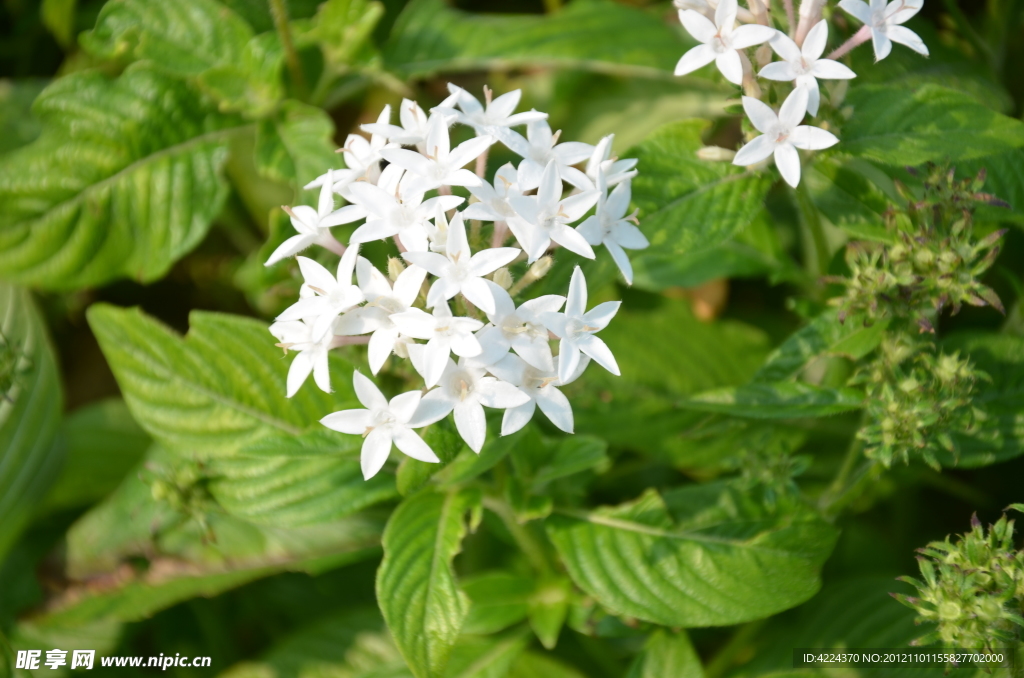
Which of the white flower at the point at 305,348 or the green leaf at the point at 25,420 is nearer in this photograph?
the white flower at the point at 305,348

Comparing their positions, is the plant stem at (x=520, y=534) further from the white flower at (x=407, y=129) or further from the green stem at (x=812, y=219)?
the green stem at (x=812, y=219)

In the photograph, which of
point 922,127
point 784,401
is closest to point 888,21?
point 922,127

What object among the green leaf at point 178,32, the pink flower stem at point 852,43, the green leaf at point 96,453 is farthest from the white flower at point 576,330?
the green leaf at point 96,453

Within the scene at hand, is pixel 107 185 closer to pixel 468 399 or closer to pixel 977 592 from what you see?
pixel 468 399

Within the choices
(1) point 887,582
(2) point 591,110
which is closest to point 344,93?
(2) point 591,110

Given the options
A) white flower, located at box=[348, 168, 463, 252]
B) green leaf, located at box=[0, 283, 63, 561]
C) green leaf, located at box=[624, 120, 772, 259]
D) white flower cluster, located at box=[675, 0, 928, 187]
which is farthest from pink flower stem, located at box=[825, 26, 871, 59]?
green leaf, located at box=[0, 283, 63, 561]

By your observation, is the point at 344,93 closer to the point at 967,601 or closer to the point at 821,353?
the point at 821,353

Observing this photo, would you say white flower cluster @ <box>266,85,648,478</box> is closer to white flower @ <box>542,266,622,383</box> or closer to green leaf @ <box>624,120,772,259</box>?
white flower @ <box>542,266,622,383</box>
